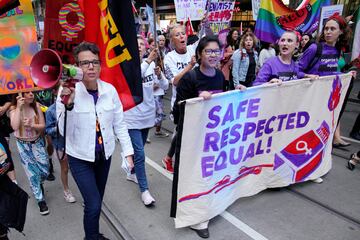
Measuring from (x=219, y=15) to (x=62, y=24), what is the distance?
11.3 ft

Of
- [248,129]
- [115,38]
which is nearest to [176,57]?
[115,38]

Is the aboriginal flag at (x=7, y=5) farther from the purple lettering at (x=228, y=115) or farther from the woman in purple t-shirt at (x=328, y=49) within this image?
the woman in purple t-shirt at (x=328, y=49)

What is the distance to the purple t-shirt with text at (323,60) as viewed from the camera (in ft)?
14.9

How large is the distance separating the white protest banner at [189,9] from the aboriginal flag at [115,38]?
2759 millimetres

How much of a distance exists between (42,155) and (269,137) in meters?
2.55

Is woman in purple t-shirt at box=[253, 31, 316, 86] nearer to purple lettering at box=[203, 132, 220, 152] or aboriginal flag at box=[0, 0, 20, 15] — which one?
purple lettering at box=[203, 132, 220, 152]

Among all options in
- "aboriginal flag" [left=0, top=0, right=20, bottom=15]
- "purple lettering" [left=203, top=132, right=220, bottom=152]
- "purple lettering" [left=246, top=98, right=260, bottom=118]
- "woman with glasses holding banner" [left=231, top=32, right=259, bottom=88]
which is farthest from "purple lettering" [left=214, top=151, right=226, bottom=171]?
"woman with glasses holding banner" [left=231, top=32, right=259, bottom=88]

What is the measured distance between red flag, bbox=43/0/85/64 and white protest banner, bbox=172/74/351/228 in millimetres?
1299

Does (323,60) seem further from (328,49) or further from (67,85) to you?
(67,85)

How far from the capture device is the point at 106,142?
2.55 meters

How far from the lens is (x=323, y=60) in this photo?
455 centimetres

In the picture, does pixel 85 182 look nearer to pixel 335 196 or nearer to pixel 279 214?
pixel 279 214

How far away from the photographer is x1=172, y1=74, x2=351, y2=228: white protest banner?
9.27ft

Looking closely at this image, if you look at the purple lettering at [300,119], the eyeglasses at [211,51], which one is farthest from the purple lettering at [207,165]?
the purple lettering at [300,119]
